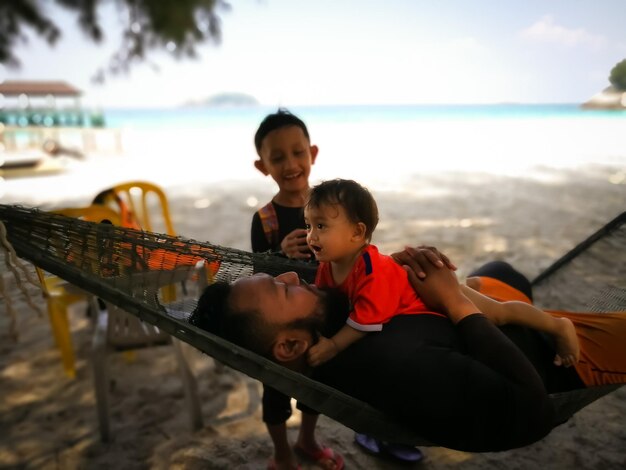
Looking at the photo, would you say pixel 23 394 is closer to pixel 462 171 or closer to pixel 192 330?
pixel 192 330

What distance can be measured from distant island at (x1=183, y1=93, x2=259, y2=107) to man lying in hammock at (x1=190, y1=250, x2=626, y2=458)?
60684mm

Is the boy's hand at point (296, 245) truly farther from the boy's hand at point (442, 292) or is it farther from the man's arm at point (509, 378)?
the man's arm at point (509, 378)

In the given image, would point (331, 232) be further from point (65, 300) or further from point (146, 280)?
point (65, 300)

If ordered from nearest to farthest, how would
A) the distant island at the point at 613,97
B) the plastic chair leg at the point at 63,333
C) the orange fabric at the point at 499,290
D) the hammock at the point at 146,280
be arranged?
the hammock at the point at 146,280 → the orange fabric at the point at 499,290 → the plastic chair leg at the point at 63,333 → the distant island at the point at 613,97

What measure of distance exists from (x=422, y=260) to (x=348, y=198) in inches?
11.9

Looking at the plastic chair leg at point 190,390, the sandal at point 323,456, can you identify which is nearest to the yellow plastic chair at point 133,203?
the plastic chair leg at point 190,390

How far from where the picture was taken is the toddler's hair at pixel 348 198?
4.16 ft

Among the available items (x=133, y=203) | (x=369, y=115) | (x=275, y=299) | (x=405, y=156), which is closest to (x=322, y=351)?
(x=275, y=299)

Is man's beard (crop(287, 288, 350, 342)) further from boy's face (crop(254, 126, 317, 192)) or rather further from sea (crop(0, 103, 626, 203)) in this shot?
sea (crop(0, 103, 626, 203))

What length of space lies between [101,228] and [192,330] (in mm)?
435

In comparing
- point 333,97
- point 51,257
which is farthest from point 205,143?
point 333,97

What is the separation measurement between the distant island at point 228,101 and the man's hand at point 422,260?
60591 millimetres

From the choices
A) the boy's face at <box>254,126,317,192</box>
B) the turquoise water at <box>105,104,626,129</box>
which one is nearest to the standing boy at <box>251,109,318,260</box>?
the boy's face at <box>254,126,317,192</box>

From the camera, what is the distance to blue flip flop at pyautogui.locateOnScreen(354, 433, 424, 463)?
1991 millimetres
